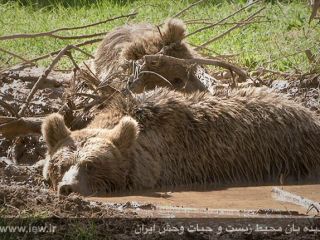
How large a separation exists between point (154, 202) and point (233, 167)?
4.74 feet

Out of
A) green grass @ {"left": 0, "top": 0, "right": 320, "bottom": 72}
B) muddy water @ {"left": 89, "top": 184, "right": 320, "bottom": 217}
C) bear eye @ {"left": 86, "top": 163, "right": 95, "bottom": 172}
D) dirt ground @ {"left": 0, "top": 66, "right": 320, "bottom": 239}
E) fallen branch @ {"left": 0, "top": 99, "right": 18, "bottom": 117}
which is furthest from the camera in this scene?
green grass @ {"left": 0, "top": 0, "right": 320, "bottom": 72}

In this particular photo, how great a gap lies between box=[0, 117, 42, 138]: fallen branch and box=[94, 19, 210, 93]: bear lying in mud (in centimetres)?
149

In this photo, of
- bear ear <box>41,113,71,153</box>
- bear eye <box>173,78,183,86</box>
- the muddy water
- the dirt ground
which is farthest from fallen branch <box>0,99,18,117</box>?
bear eye <box>173,78,183,86</box>

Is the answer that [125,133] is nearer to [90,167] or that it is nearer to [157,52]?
[90,167]

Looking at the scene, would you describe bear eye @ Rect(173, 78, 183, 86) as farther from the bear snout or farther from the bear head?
the bear snout

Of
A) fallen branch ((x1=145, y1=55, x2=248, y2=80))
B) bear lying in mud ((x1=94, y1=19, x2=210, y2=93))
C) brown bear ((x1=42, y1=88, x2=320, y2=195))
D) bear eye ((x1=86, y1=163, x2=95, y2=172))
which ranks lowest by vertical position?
bear eye ((x1=86, y1=163, x2=95, y2=172))

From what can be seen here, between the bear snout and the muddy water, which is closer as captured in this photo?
the muddy water

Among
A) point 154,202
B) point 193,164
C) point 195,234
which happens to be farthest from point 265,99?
point 195,234

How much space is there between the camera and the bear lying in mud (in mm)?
10172

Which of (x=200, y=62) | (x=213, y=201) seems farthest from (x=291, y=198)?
(x=200, y=62)

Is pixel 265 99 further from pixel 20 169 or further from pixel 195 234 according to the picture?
pixel 195 234

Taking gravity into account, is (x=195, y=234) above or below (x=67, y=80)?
below

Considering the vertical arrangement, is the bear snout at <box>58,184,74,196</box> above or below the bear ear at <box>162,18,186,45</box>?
below

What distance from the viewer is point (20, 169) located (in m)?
8.23
